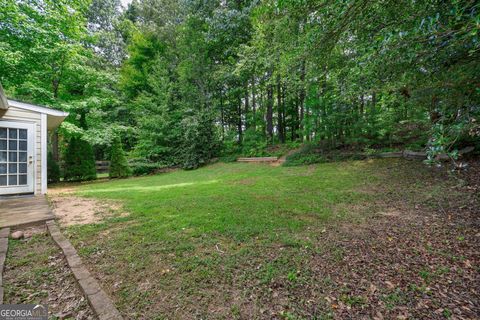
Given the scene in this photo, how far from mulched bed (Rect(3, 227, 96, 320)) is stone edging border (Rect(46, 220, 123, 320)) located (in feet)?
0.19

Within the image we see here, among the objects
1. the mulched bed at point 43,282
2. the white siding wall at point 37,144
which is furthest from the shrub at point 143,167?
the mulched bed at point 43,282

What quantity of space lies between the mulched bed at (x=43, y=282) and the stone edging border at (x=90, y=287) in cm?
6

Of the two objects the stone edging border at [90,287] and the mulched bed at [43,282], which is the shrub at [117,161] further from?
the stone edging border at [90,287]

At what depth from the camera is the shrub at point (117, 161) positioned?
1027 cm

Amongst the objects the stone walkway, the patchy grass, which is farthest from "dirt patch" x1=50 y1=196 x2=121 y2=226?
the patchy grass

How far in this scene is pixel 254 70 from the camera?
19.0 ft

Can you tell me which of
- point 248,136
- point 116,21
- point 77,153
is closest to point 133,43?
point 116,21

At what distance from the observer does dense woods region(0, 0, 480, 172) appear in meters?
2.42

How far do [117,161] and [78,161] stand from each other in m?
1.51

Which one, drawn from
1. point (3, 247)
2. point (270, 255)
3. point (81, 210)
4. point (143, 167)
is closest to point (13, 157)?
point (81, 210)

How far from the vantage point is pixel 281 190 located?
5.22 m

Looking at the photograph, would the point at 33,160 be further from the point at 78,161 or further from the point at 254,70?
the point at 254,70

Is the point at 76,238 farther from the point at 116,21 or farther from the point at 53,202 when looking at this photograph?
the point at 116,21

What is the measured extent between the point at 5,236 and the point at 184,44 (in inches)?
516
